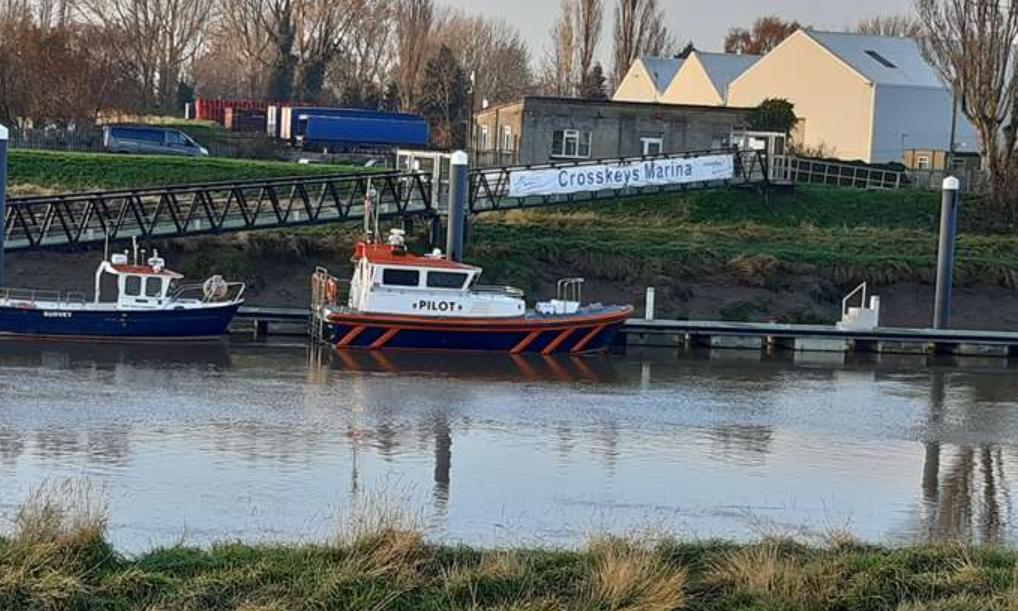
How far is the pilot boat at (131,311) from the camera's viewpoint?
110 ft

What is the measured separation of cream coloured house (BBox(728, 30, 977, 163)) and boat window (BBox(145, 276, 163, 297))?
35.6m

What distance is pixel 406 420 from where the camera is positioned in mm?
25578

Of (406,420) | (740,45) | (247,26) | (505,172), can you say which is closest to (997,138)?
A: (505,172)

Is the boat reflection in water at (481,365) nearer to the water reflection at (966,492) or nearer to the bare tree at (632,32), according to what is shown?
the water reflection at (966,492)

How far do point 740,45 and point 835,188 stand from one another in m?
71.7

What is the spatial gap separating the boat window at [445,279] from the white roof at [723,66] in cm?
4381

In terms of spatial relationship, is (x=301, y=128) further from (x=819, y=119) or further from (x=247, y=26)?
(x=247, y=26)

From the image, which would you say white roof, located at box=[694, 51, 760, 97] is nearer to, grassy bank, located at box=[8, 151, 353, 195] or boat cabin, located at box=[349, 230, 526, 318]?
grassy bank, located at box=[8, 151, 353, 195]

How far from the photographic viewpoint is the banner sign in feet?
139

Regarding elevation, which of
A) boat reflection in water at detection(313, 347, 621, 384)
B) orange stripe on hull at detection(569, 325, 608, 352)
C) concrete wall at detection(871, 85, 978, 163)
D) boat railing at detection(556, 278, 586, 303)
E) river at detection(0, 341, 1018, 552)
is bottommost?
river at detection(0, 341, 1018, 552)

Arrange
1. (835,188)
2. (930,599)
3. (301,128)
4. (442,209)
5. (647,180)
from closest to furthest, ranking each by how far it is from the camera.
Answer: (930,599) → (442,209) → (647,180) → (835,188) → (301,128)

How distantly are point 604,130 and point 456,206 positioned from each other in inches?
785

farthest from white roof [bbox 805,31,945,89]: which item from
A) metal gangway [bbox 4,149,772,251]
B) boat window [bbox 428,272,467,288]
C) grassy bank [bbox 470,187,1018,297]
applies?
boat window [bbox 428,272,467,288]

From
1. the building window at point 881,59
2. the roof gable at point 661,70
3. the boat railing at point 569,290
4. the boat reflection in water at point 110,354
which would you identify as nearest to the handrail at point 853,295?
the boat railing at point 569,290
